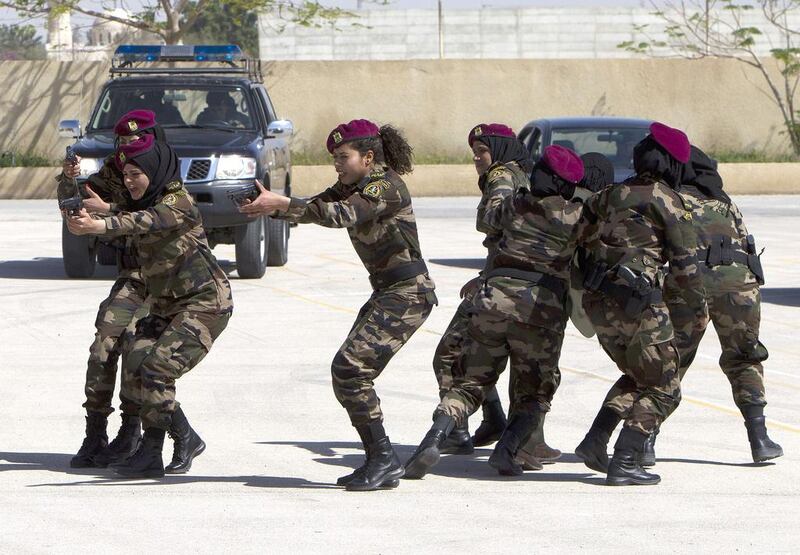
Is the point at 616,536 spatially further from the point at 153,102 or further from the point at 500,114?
the point at 500,114

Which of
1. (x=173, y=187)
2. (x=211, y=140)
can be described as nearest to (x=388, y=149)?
(x=173, y=187)

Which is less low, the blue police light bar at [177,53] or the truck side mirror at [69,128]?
the blue police light bar at [177,53]

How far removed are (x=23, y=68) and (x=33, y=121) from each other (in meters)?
1.02

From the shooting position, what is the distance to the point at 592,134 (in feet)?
54.5

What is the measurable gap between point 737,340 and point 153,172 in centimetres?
298

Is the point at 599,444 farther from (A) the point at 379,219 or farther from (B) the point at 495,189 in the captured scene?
(A) the point at 379,219

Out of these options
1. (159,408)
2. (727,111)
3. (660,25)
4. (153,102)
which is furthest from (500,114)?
(159,408)

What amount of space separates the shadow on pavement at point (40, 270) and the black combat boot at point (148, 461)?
8227 mm

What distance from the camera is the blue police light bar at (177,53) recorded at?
54.3 feet

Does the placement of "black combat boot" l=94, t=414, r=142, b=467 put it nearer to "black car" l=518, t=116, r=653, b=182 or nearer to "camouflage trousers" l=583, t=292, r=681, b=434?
"camouflage trousers" l=583, t=292, r=681, b=434

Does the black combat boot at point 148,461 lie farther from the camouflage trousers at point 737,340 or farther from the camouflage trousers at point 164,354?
the camouflage trousers at point 737,340

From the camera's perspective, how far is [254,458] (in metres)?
7.40

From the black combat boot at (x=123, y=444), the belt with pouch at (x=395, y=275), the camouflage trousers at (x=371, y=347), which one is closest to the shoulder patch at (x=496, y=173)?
the belt with pouch at (x=395, y=275)

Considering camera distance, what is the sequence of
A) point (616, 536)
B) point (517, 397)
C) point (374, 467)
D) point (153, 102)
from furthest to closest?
point (153, 102), point (517, 397), point (374, 467), point (616, 536)
